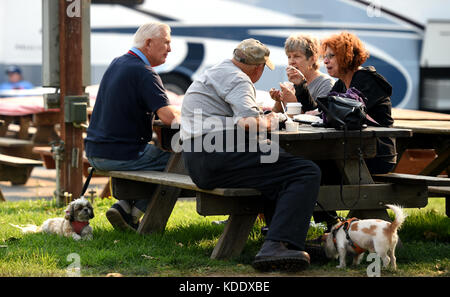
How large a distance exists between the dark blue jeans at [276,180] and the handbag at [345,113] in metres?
0.46

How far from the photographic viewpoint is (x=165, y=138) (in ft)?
20.9

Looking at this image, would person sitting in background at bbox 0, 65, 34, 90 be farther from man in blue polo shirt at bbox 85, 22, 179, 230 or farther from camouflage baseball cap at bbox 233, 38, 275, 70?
camouflage baseball cap at bbox 233, 38, 275, 70

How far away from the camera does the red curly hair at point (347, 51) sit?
233 inches

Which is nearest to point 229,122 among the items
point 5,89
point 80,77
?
point 80,77

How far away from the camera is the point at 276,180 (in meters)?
4.82

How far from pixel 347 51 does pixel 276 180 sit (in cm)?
152

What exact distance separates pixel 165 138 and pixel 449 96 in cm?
985

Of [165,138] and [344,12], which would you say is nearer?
[165,138]

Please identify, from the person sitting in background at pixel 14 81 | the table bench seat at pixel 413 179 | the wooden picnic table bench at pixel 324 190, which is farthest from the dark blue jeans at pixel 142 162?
the person sitting in background at pixel 14 81

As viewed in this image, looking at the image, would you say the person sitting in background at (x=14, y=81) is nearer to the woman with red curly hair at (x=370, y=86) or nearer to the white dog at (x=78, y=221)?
the white dog at (x=78, y=221)

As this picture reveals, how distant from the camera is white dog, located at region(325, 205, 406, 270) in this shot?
4.80 m

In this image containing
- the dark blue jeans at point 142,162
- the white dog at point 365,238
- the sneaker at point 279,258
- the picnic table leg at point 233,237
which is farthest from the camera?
the dark blue jeans at point 142,162

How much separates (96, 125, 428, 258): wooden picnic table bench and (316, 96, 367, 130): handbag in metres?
0.05

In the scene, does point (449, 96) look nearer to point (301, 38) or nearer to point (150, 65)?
point (301, 38)
